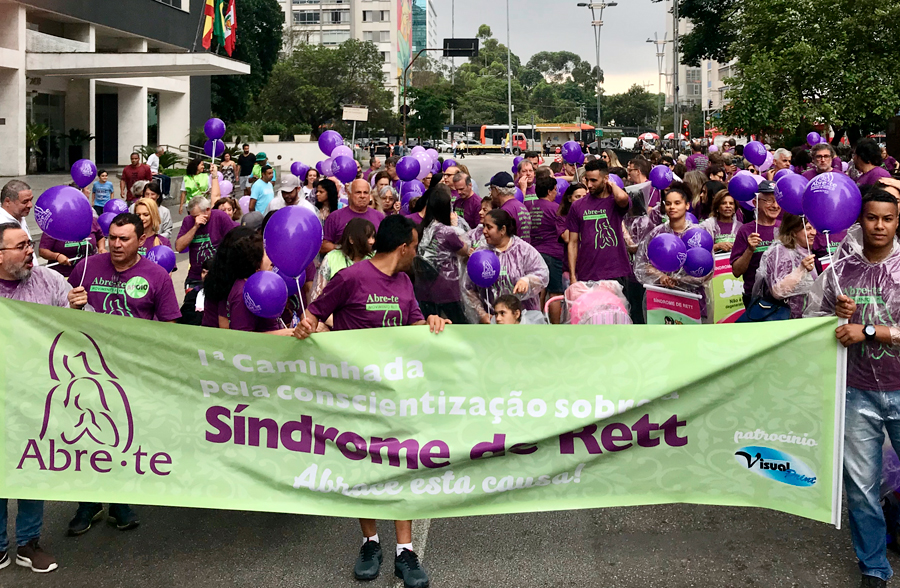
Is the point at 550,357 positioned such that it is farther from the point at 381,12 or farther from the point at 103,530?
the point at 381,12

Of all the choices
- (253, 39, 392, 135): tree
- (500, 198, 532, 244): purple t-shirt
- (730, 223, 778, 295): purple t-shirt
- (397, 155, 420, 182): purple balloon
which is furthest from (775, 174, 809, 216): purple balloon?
(253, 39, 392, 135): tree

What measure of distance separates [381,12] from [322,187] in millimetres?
111927

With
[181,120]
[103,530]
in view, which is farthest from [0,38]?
[103,530]

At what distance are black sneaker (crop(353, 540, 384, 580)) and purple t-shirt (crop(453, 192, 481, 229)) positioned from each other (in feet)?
17.9

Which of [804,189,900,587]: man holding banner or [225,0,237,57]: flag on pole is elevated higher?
[225,0,237,57]: flag on pole

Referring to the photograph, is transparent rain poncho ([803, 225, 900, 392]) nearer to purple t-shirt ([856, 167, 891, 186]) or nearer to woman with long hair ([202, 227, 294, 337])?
woman with long hair ([202, 227, 294, 337])

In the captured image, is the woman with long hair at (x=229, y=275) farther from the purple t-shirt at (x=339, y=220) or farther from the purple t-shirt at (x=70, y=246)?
the purple t-shirt at (x=70, y=246)

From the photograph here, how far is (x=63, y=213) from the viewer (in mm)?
5762

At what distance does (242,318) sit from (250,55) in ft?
193

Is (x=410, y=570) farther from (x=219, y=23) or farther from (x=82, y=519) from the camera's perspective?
(x=219, y=23)

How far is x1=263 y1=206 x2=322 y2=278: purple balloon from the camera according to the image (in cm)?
503

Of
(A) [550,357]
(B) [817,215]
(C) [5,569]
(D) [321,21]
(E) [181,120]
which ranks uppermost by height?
(D) [321,21]

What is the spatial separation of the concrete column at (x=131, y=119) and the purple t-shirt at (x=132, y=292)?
3538cm

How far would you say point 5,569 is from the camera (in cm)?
472
